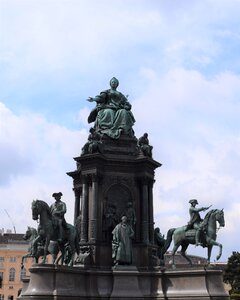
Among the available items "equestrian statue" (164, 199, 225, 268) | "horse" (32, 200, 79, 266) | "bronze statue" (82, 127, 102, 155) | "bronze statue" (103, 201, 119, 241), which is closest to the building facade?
"bronze statue" (82, 127, 102, 155)

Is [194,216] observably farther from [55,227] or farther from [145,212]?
[55,227]

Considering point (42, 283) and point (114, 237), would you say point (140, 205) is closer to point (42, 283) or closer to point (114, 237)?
point (114, 237)

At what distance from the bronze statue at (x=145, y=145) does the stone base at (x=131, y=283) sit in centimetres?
552

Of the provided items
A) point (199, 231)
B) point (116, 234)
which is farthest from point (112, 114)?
point (199, 231)

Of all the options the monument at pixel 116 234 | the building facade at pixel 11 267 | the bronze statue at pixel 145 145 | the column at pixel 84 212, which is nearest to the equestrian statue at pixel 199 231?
the monument at pixel 116 234

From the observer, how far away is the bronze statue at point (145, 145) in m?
24.7

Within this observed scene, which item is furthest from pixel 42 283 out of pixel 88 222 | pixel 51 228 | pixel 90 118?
pixel 90 118

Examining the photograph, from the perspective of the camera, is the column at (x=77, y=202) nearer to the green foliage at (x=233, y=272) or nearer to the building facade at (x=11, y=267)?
the green foliage at (x=233, y=272)

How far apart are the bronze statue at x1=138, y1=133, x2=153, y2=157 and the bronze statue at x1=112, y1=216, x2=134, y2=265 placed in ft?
12.2

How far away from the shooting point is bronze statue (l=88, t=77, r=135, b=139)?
25.4m

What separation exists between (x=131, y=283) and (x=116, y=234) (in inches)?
84.4

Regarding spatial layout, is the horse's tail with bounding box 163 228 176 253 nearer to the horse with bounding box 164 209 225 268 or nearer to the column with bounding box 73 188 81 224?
the horse with bounding box 164 209 225 268

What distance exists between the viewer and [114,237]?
22406 mm

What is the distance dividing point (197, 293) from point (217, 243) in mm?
2332
